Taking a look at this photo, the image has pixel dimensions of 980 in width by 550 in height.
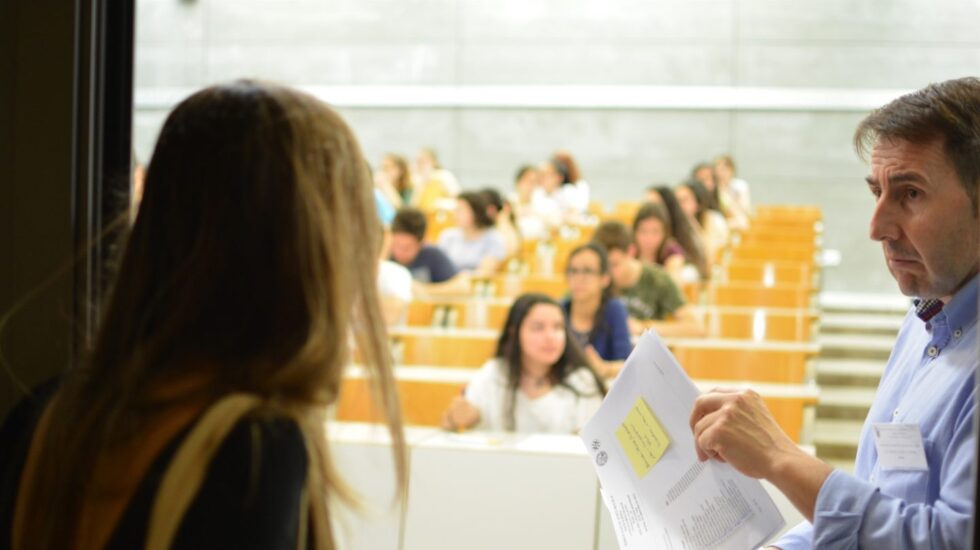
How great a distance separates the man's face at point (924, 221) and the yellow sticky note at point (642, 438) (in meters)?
0.35

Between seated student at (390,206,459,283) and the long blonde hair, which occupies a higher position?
the long blonde hair

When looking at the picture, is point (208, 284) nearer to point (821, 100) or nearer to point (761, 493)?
point (761, 493)

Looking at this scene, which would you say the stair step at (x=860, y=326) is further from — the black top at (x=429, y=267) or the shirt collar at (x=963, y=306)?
the shirt collar at (x=963, y=306)

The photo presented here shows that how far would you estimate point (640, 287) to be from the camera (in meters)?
5.31

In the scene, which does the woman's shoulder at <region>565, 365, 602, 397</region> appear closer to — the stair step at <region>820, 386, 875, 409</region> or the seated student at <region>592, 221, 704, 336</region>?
the seated student at <region>592, 221, 704, 336</region>

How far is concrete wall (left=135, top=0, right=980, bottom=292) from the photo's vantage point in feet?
35.1

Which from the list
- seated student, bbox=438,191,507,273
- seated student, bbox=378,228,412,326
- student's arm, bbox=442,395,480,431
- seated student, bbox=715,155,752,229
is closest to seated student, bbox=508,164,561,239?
seated student, bbox=438,191,507,273

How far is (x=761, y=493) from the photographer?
134 cm

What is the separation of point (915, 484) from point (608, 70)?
10.5 m

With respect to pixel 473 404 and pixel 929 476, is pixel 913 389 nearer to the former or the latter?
pixel 929 476

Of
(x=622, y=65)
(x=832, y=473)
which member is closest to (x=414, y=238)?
(x=832, y=473)

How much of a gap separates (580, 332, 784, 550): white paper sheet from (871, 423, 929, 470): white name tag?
6.6 inches

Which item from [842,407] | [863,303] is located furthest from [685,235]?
[863,303]

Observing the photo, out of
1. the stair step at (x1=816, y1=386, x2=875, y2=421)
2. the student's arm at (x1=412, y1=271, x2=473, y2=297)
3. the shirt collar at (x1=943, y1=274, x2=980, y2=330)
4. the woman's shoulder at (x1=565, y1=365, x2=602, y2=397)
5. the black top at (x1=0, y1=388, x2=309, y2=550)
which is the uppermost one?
the shirt collar at (x1=943, y1=274, x2=980, y2=330)
